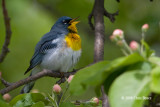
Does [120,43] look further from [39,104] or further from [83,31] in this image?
[83,31]

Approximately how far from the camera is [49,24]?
527 cm

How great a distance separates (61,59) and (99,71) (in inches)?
108

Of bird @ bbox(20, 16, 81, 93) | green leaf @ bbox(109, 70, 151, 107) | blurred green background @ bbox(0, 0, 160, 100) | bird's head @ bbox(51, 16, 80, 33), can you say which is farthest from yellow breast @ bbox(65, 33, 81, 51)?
green leaf @ bbox(109, 70, 151, 107)

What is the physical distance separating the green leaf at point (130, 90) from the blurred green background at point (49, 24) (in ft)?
11.5

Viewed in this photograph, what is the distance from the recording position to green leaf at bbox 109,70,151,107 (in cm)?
143

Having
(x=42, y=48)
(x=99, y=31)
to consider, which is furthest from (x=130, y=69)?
(x=42, y=48)

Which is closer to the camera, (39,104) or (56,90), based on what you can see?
(39,104)

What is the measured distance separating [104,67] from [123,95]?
0.60 feet

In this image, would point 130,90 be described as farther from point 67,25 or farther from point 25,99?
point 67,25

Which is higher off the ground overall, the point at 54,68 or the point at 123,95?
the point at 54,68

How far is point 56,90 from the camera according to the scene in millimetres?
2342

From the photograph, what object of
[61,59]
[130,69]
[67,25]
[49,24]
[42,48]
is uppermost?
[49,24]

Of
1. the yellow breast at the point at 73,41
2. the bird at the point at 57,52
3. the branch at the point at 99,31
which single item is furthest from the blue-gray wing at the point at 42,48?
the branch at the point at 99,31

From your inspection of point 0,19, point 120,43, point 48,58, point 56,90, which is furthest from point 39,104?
point 0,19
